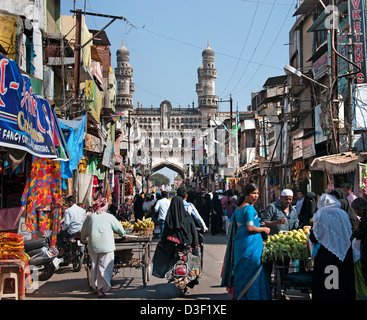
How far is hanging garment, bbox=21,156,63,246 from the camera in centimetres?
831

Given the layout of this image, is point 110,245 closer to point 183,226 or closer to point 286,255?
point 183,226

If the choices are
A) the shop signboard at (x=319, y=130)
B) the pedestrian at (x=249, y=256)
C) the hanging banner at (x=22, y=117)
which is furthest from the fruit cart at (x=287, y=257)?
the shop signboard at (x=319, y=130)

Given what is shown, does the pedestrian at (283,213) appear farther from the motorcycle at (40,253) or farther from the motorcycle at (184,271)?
the motorcycle at (40,253)

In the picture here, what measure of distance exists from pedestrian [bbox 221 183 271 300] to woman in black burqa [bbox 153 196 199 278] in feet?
5.44

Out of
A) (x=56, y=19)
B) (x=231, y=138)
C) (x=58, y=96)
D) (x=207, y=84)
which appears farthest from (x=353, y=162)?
(x=207, y=84)

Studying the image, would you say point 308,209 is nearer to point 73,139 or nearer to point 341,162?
point 341,162

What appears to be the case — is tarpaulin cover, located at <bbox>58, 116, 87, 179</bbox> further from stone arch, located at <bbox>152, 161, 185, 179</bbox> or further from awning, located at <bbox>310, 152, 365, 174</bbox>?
stone arch, located at <bbox>152, 161, 185, 179</bbox>

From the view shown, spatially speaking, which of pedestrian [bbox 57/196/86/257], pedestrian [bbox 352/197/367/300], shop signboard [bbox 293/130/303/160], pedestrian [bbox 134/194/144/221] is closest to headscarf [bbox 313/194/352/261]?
pedestrian [bbox 352/197/367/300]

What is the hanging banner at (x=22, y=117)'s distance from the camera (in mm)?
6395

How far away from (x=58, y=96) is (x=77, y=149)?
6648mm

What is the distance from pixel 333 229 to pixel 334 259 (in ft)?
1.07

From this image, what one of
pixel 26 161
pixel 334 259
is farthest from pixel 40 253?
pixel 334 259

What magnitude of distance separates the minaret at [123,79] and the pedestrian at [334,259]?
88255 millimetres

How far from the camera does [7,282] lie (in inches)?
259
